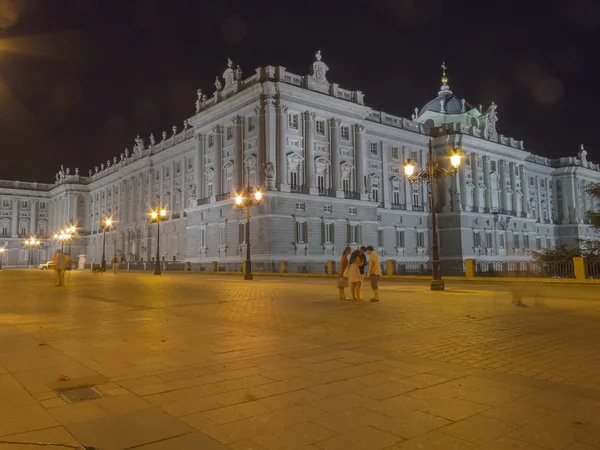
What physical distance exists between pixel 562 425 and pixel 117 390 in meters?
4.32

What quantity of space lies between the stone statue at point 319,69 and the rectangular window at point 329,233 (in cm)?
1485

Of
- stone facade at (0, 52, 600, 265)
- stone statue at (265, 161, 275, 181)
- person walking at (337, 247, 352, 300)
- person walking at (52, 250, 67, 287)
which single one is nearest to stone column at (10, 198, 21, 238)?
stone facade at (0, 52, 600, 265)

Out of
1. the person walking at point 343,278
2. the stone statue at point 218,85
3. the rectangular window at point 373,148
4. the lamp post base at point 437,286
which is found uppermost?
the stone statue at point 218,85

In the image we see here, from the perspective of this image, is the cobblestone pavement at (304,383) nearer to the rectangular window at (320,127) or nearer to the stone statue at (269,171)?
the stone statue at (269,171)

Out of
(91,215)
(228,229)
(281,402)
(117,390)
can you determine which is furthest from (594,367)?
(91,215)

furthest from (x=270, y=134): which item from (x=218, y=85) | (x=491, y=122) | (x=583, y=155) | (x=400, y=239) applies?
(x=583, y=155)

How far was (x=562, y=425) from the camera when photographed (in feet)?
13.9

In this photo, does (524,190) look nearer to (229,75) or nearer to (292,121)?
(292,121)

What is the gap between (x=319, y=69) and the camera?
5169 centimetres

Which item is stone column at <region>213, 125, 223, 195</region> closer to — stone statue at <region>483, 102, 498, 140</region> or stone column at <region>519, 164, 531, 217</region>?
stone statue at <region>483, 102, 498, 140</region>

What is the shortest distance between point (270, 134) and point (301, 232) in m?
9.55

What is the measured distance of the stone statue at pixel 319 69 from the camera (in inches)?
2019

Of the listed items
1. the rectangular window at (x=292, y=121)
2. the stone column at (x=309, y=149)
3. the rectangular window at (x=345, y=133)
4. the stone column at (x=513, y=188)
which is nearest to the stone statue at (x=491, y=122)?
the stone column at (x=513, y=188)

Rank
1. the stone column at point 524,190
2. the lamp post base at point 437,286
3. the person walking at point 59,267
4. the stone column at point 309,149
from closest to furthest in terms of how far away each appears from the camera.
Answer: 1. the lamp post base at point 437,286
2. the person walking at point 59,267
3. the stone column at point 309,149
4. the stone column at point 524,190
